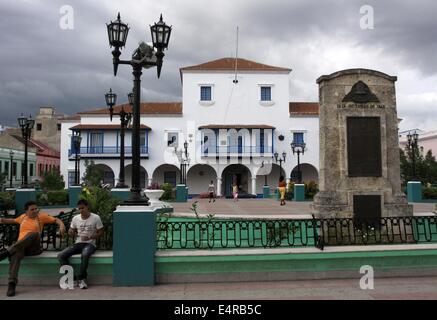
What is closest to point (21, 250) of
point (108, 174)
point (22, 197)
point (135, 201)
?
point (135, 201)

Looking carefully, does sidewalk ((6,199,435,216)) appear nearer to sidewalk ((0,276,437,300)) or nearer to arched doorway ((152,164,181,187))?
sidewalk ((0,276,437,300))

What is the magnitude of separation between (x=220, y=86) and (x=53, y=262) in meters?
32.9

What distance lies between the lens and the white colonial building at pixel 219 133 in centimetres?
3606

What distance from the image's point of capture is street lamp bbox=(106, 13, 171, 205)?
20.5 feet

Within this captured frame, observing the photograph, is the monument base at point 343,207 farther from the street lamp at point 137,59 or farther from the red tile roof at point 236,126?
the red tile roof at point 236,126

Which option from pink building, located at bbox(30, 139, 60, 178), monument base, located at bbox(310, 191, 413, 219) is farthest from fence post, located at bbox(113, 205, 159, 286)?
pink building, located at bbox(30, 139, 60, 178)

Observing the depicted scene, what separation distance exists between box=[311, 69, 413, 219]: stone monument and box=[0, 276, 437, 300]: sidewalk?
8.24 ft

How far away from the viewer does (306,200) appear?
24.0 metres

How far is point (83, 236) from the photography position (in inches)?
236

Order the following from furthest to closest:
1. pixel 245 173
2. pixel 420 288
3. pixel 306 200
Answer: pixel 245 173, pixel 306 200, pixel 420 288

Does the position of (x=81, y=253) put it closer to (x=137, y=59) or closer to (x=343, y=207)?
(x=137, y=59)

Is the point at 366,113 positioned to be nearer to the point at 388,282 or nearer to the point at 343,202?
the point at 343,202

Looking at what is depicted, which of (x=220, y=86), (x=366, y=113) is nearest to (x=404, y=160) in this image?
(x=220, y=86)

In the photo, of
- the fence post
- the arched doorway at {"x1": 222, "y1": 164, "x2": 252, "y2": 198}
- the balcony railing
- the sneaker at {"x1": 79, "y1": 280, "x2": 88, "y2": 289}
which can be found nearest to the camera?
the sneaker at {"x1": 79, "y1": 280, "x2": 88, "y2": 289}
